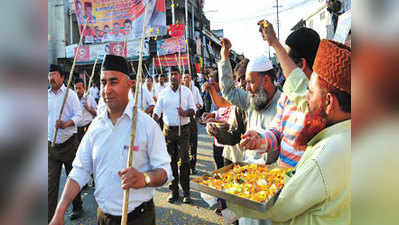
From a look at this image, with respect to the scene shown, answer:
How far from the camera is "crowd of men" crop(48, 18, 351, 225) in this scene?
3.81 feet

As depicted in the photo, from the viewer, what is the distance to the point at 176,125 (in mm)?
5312

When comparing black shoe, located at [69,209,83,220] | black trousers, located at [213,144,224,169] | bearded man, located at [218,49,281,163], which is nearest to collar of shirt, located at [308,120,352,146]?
bearded man, located at [218,49,281,163]

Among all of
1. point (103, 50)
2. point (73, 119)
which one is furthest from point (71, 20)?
point (73, 119)

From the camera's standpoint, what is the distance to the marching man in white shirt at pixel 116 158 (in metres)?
2.09

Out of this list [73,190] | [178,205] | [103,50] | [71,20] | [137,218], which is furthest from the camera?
[71,20]

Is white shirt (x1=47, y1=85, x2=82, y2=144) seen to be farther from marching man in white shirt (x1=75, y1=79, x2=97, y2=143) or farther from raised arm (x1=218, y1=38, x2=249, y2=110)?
raised arm (x1=218, y1=38, x2=249, y2=110)

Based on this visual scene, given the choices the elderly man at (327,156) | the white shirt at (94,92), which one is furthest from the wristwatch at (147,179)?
the white shirt at (94,92)

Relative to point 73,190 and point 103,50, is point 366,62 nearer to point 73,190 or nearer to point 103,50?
point 73,190

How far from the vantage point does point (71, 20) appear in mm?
27000

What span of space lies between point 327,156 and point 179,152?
4.15 meters

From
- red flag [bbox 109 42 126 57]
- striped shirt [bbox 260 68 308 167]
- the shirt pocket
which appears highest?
red flag [bbox 109 42 126 57]

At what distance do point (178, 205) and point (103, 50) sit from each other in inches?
788

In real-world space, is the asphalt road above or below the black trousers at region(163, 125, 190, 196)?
below

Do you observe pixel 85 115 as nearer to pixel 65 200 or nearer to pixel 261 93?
pixel 65 200
